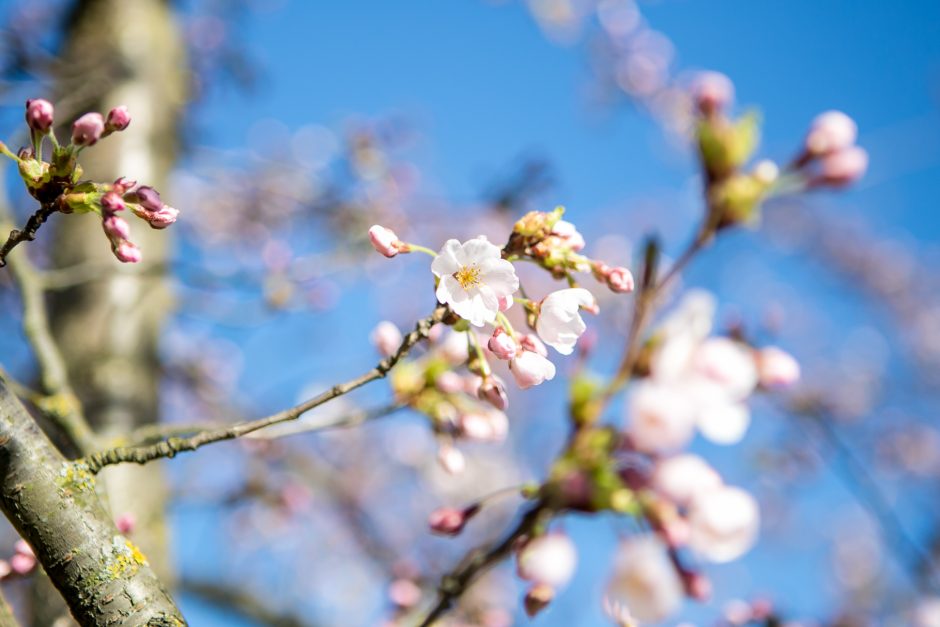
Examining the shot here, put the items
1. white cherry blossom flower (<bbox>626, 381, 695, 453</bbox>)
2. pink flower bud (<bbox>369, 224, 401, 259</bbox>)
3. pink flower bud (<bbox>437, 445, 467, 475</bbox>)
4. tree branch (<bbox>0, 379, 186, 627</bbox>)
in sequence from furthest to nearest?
1. pink flower bud (<bbox>437, 445, 467, 475</bbox>)
2. pink flower bud (<bbox>369, 224, 401, 259</bbox>)
3. tree branch (<bbox>0, 379, 186, 627</bbox>)
4. white cherry blossom flower (<bbox>626, 381, 695, 453</bbox>)

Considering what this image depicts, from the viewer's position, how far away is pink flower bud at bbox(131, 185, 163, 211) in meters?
0.94

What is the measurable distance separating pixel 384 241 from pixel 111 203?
380 mm

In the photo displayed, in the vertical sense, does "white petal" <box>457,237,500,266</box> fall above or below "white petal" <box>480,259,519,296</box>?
above

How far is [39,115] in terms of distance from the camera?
922 mm

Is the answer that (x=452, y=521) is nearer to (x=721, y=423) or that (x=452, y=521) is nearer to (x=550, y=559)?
(x=550, y=559)

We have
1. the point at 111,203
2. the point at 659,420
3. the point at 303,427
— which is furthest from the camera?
the point at 303,427

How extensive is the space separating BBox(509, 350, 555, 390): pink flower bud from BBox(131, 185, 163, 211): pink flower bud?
55 centimetres

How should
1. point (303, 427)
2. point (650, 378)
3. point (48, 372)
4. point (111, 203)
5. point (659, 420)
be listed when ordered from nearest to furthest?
point (659, 420)
point (650, 378)
point (111, 203)
point (303, 427)
point (48, 372)

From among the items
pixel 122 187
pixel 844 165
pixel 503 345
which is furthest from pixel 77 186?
pixel 844 165

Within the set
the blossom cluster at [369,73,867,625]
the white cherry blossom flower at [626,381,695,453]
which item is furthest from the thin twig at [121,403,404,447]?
the white cherry blossom flower at [626,381,695,453]

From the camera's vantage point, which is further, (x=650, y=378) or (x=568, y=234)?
(x=568, y=234)

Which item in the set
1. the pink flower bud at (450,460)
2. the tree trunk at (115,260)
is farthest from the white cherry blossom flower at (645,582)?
the tree trunk at (115,260)

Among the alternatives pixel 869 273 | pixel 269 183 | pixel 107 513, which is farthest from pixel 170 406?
pixel 869 273

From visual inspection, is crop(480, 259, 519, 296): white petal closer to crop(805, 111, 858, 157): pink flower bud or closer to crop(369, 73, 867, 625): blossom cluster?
crop(369, 73, 867, 625): blossom cluster
